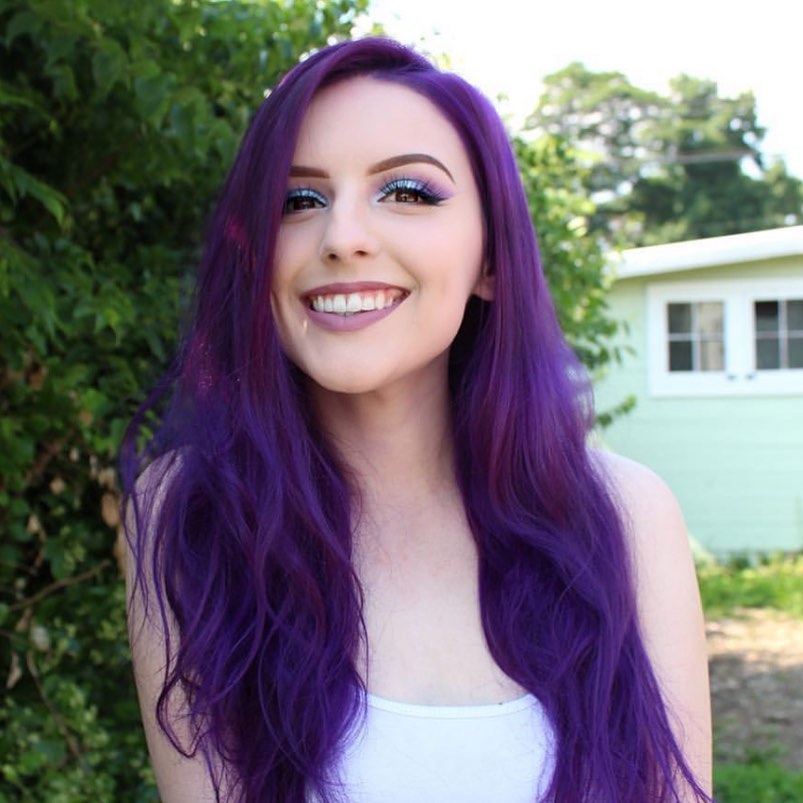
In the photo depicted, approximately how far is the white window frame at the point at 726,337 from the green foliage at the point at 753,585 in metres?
1.62

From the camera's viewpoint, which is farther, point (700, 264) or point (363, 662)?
point (700, 264)

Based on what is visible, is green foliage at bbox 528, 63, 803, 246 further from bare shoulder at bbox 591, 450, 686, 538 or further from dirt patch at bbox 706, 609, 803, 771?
bare shoulder at bbox 591, 450, 686, 538

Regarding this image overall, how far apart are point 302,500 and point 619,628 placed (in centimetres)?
50

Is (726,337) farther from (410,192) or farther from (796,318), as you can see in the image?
(410,192)

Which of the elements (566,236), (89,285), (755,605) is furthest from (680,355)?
(89,285)

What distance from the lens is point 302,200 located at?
5.50 ft

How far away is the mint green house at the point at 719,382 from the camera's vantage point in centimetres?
1073

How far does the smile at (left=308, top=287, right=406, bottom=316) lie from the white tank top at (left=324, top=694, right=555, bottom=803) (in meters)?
0.55

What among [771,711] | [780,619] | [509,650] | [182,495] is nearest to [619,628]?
[509,650]

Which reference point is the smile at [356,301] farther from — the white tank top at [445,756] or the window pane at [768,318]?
the window pane at [768,318]

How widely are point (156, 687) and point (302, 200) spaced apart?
73cm

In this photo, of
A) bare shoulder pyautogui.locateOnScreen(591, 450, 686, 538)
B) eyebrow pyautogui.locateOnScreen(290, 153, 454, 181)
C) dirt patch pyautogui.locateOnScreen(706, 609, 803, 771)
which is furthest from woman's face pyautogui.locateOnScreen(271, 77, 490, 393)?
dirt patch pyautogui.locateOnScreen(706, 609, 803, 771)

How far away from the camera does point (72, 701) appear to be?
2.76 metres

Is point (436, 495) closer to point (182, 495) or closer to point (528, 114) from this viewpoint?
point (182, 495)
